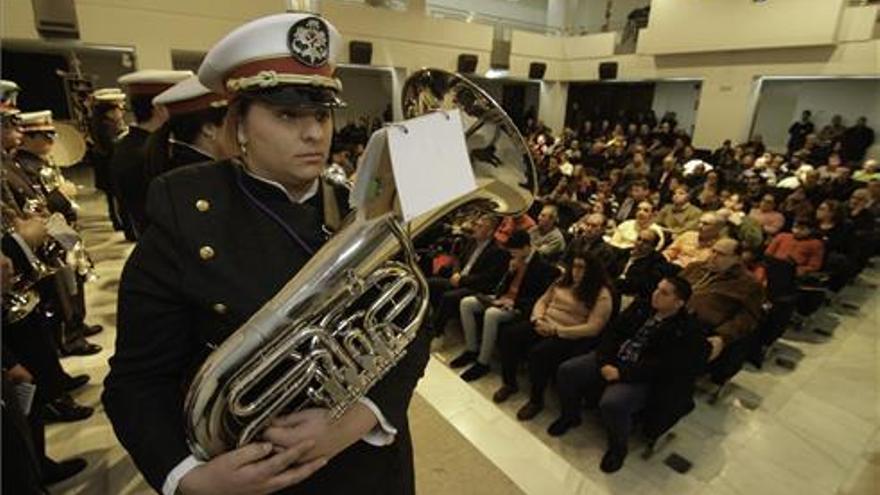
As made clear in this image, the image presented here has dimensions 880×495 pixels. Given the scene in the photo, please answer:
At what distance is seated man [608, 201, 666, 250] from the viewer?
500cm

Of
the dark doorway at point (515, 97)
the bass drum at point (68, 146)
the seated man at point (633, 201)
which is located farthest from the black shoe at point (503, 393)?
the dark doorway at point (515, 97)

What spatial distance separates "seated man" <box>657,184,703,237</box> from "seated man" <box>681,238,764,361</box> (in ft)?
6.89

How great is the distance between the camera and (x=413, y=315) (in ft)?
3.12

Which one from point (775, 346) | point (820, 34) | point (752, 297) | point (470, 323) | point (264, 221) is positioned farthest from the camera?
point (820, 34)

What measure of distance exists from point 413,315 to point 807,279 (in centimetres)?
461

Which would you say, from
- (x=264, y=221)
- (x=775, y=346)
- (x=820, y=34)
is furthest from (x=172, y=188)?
(x=820, y=34)

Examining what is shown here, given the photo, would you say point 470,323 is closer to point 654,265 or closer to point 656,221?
point 654,265

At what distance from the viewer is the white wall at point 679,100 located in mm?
13875

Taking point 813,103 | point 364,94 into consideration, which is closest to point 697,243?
point 813,103

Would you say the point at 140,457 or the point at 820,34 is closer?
the point at 140,457

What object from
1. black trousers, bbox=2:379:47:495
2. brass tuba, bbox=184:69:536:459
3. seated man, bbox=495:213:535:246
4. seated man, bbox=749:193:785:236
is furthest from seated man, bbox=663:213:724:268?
black trousers, bbox=2:379:47:495

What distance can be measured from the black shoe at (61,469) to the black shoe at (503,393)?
2.37 m

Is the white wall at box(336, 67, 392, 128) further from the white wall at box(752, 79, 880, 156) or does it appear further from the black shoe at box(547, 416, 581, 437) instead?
the black shoe at box(547, 416, 581, 437)

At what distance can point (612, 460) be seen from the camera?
103 inches
